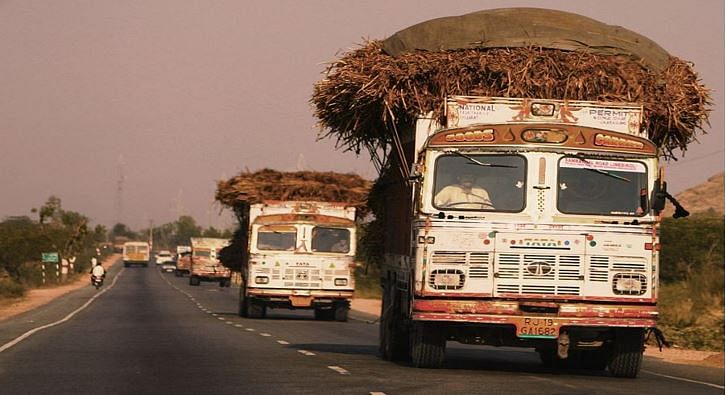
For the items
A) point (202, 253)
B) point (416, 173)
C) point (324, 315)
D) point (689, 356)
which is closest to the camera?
point (416, 173)

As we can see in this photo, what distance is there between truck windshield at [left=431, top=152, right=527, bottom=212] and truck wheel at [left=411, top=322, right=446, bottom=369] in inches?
64.9

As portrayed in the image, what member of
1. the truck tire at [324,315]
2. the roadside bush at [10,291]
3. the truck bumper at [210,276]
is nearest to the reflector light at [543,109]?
the truck tire at [324,315]

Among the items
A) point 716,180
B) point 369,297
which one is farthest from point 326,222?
point 716,180

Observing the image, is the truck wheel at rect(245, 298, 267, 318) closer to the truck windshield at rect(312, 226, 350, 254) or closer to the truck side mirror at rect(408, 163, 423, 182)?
the truck windshield at rect(312, 226, 350, 254)

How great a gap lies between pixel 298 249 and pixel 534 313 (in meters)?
19.6

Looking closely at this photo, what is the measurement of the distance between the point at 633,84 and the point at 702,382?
13.0 feet

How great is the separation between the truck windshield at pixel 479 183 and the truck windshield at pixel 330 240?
19117 mm

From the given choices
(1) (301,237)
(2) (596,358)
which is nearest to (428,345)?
(2) (596,358)

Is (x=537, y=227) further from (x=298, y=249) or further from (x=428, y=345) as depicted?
(x=298, y=249)

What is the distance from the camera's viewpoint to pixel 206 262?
8312cm

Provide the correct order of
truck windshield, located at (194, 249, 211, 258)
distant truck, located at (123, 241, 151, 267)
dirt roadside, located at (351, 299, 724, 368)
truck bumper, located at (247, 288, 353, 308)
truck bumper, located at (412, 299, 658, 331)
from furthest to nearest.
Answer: distant truck, located at (123, 241, 151, 267) < truck windshield, located at (194, 249, 211, 258) < truck bumper, located at (247, 288, 353, 308) < dirt roadside, located at (351, 299, 724, 368) < truck bumper, located at (412, 299, 658, 331)

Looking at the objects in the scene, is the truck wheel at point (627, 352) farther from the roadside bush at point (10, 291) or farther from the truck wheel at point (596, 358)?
the roadside bush at point (10, 291)

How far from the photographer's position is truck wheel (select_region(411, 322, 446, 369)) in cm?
1653

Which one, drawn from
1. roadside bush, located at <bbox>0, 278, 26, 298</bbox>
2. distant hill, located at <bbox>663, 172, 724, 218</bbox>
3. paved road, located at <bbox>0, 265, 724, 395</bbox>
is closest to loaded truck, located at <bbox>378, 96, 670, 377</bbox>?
paved road, located at <bbox>0, 265, 724, 395</bbox>
